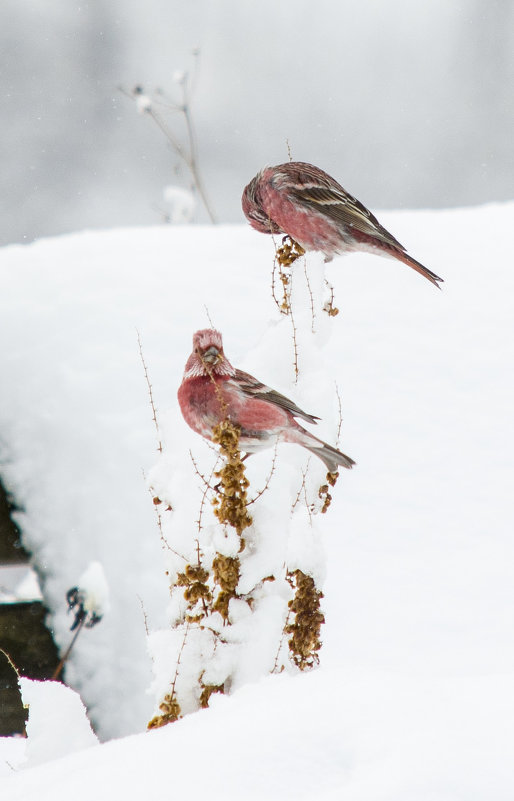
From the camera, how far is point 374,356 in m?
5.43

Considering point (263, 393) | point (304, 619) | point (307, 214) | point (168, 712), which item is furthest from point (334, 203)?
point (168, 712)

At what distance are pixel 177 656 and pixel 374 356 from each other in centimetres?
343

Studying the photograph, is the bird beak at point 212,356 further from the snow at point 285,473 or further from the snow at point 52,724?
the snow at point 52,724

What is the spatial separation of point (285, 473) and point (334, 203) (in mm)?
1086

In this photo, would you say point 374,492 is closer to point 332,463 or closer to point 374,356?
point 374,356

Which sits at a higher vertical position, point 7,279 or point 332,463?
point 7,279

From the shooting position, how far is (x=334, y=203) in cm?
299

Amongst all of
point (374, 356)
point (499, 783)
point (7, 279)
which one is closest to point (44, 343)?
point (7, 279)

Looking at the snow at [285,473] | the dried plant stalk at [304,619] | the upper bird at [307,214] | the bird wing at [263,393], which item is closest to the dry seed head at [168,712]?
the snow at [285,473]

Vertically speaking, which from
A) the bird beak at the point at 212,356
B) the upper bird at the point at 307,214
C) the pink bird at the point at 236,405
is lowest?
the pink bird at the point at 236,405

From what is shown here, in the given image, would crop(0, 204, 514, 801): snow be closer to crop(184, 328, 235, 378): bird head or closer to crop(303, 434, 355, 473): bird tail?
crop(303, 434, 355, 473): bird tail

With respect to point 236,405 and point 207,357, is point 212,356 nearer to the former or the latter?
point 207,357

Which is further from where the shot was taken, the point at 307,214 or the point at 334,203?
the point at 334,203

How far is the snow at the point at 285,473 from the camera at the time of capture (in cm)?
190
